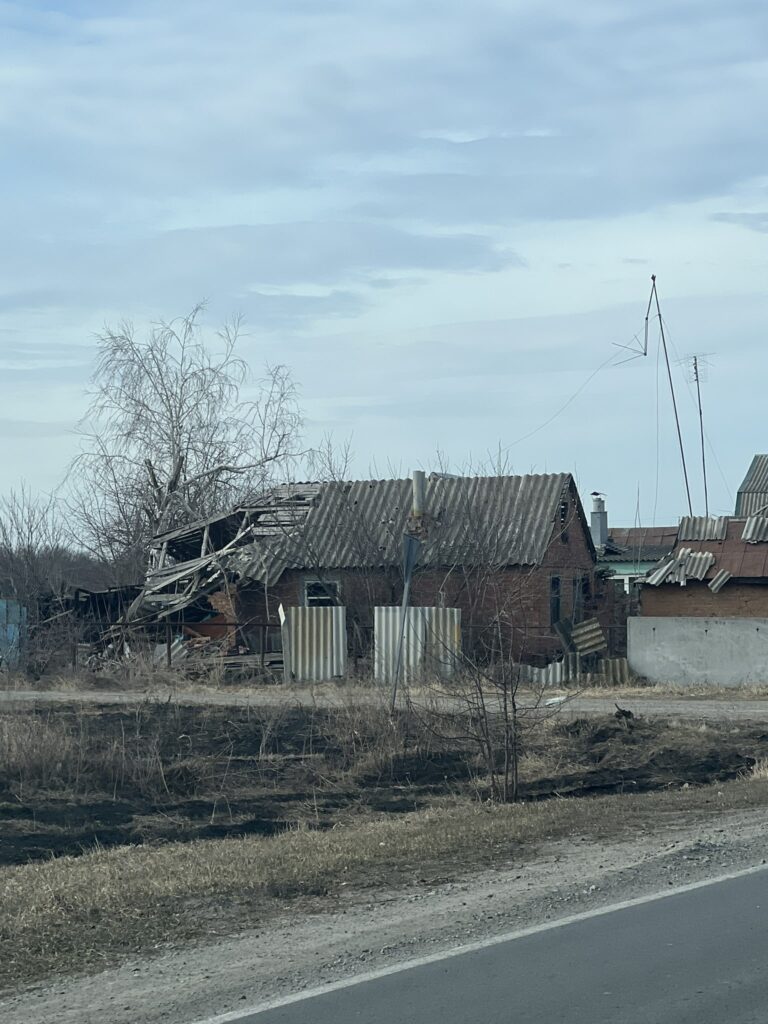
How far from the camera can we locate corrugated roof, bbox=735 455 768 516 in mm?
55875

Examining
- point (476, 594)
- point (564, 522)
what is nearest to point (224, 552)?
point (476, 594)

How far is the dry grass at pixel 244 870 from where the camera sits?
7.14 metres

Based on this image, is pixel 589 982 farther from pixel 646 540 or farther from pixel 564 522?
pixel 646 540

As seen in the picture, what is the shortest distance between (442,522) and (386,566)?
2073mm

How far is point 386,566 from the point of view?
3189cm

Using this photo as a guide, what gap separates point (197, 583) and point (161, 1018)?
2758 centimetres

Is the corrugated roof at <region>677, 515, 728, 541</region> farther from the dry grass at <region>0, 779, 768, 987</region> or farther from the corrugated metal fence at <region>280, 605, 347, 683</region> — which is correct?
the dry grass at <region>0, 779, 768, 987</region>

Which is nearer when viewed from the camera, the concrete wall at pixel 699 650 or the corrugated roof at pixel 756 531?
the concrete wall at pixel 699 650

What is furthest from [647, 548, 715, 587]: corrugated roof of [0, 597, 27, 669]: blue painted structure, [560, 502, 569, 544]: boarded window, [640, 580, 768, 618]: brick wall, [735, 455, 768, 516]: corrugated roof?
[735, 455, 768, 516]: corrugated roof

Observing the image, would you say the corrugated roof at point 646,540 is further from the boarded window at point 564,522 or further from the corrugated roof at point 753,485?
the boarded window at point 564,522

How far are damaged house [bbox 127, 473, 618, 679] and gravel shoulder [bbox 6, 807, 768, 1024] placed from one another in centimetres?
2061

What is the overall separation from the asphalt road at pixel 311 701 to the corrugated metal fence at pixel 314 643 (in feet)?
4.85

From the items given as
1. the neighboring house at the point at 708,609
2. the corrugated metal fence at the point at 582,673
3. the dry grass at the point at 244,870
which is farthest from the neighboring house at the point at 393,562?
the dry grass at the point at 244,870

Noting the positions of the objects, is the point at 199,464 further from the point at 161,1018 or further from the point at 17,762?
the point at 161,1018
